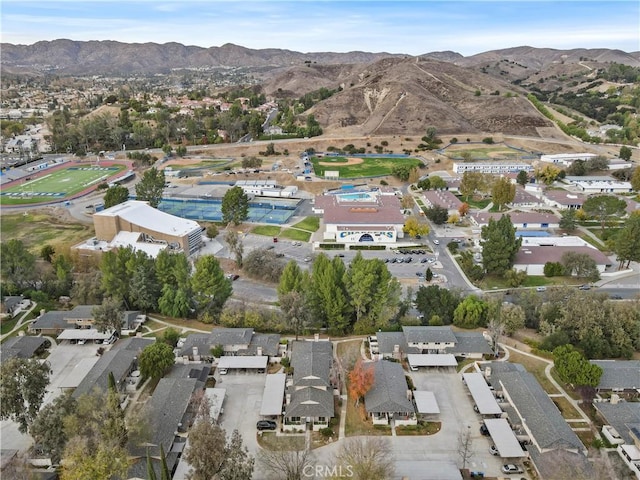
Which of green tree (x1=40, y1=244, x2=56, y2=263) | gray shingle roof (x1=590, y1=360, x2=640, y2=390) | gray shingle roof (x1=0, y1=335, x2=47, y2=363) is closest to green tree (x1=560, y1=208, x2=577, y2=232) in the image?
gray shingle roof (x1=590, y1=360, x2=640, y2=390)

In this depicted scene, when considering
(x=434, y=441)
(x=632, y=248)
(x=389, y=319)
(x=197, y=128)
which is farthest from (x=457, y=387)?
(x=197, y=128)

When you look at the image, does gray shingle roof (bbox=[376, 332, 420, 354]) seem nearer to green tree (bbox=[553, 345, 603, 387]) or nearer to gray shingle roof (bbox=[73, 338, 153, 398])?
green tree (bbox=[553, 345, 603, 387])

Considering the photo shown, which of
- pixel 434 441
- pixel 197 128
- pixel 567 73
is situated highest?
pixel 567 73

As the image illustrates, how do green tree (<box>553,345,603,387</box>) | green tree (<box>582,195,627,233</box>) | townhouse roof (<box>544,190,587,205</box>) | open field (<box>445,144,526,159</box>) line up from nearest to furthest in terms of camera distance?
green tree (<box>553,345,603,387</box>)
green tree (<box>582,195,627,233</box>)
townhouse roof (<box>544,190,587,205</box>)
open field (<box>445,144,526,159</box>)

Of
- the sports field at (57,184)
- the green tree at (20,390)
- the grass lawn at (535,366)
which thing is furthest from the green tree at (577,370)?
the sports field at (57,184)

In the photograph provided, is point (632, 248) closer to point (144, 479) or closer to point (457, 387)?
point (457, 387)
